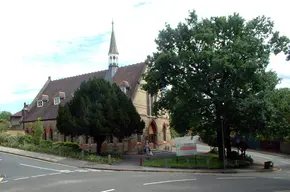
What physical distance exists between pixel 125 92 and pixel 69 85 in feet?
41.2

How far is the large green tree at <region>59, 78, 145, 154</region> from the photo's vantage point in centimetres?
3234

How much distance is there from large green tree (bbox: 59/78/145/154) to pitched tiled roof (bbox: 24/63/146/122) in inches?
252

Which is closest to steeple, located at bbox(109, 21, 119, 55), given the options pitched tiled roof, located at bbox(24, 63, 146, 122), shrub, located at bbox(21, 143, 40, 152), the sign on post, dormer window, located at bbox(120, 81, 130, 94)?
pitched tiled roof, located at bbox(24, 63, 146, 122)

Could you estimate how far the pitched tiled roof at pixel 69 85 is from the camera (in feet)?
145

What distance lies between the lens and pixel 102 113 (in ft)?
108

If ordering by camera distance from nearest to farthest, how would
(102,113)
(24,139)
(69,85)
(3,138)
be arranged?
(102,113)
(24,139)
(3,138)
(69,85)

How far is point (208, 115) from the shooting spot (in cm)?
2991

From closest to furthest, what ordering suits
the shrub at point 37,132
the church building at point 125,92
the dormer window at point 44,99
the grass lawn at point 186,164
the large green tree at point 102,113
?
the grass lawn at point 186,164
the large green tree at point 102,113
the shrub at point 37,132
the church building at point 125,92
the dormer window at point 44,99

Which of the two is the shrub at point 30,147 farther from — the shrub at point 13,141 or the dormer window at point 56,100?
the dormer window at point 56,100

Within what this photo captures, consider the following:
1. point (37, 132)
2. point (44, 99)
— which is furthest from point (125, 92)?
point (44, 99)

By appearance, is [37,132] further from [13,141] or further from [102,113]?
[102,113]

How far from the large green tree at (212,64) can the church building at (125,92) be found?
30.6 ft

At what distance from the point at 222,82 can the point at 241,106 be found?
3097mm

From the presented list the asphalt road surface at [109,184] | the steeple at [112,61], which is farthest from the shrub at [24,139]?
the asphalt road surface at [109,184]
